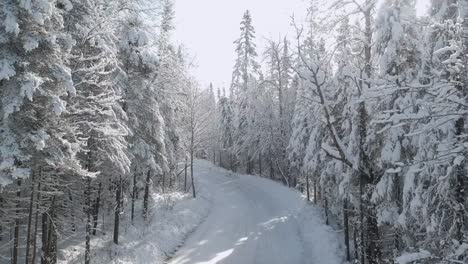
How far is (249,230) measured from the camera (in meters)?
24.6

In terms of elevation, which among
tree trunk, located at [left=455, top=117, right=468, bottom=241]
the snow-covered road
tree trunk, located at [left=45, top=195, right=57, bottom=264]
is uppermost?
tree trunk, located at [left=455, top=117, right=468, bottom=241]

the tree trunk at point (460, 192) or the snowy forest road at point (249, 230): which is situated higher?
the tree trunk at point (460, 192)

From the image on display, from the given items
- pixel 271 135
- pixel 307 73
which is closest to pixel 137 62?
pixel 307 73

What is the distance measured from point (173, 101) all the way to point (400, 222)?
18.3m

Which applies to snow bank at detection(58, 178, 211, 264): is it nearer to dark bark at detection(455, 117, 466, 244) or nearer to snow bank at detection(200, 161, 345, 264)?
snow bank at detection(200, 161, 345, 264)

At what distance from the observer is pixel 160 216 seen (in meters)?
24.7

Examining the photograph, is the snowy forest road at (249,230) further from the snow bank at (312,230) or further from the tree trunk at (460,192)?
the tree trunk at (460,192)

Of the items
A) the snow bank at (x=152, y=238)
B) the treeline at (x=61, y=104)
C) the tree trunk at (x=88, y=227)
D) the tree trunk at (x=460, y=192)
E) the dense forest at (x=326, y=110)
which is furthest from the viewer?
the snow bank at (x=152, y=238)

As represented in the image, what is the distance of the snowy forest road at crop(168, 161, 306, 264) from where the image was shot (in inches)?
761

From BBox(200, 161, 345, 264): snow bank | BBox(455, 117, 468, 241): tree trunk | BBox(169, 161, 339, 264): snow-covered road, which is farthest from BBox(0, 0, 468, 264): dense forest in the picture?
BBox(169, 161, 339, 264): snow-covered road

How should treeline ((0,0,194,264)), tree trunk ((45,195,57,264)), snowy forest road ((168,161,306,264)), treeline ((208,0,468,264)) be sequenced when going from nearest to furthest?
treeline ((208,0,468,264))
treeline ((0,0,194,264))
tree trunk ((45,195,57,264))
snowy forest road ((168,161,306,264))

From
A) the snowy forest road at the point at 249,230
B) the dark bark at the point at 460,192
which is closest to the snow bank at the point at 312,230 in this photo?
the snowy forest road at the point at 249,230

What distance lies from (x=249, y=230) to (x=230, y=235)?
5.40 ft

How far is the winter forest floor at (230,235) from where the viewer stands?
61.0 feet
